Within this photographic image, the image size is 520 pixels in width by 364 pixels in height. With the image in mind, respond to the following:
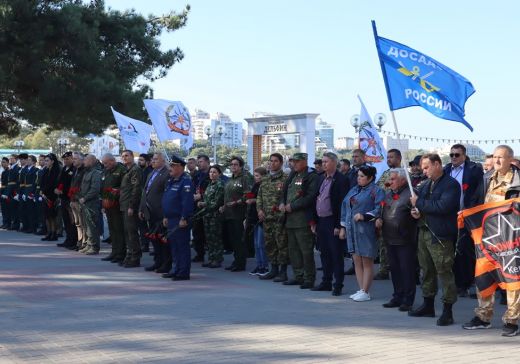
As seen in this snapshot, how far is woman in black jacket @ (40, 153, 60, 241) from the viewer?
57.8 feet

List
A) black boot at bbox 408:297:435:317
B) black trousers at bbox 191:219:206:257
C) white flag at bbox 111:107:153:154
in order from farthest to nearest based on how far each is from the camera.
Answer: white flag at bbox 111:107:153:154, black trousers at bbox 191:219:206:257, black boot at bbox 408:297:435:317

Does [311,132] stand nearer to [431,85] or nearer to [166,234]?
[166,234]

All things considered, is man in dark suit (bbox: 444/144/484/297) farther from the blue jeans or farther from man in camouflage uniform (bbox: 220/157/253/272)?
man in camouflage uniform (bbox: 220/157/253/272)

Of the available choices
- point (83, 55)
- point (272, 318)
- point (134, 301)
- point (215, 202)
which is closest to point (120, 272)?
point (215, 202)

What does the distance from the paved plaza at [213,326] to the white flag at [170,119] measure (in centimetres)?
462

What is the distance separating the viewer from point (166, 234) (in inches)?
481

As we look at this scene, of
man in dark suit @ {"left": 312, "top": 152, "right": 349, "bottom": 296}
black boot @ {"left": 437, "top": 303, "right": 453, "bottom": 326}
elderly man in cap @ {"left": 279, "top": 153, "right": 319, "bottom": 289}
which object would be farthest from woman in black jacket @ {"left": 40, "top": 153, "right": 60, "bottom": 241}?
black boot @ {"left": 437, "top": 303, "right": 453, "bottom": 326}

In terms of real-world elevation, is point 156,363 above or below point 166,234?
below

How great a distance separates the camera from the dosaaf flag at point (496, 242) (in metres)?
7.43

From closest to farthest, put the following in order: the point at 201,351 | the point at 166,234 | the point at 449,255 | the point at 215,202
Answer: the point at 201,351 → the point at 449,255 → the point at 166,234 → the point at 215,202

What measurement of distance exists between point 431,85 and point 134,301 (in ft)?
15.4

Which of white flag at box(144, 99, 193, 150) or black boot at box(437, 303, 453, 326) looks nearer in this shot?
black boot at box(437, 303, 453, 326)

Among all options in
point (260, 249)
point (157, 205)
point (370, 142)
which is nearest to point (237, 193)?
point (260, 249)

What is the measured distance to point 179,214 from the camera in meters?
11.7
